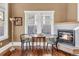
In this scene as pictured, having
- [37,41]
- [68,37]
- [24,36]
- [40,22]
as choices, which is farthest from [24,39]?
[68,37]

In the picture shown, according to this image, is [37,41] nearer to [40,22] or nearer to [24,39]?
[24,39]

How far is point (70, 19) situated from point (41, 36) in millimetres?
1078

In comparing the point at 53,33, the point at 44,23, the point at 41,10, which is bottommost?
the point at 53,33

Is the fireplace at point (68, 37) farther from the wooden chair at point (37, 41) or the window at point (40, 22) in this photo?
the wooden chair at point (37, 41)

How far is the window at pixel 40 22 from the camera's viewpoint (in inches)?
154

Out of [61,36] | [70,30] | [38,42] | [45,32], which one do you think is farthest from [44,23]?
[70,30]

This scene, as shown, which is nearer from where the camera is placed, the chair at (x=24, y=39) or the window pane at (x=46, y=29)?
the chair at (x=24, y=39)

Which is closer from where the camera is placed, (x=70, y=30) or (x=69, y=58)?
(x=69, y=58)

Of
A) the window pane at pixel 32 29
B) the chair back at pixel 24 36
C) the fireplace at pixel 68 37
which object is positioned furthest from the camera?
the fireplace at pixel 68 37

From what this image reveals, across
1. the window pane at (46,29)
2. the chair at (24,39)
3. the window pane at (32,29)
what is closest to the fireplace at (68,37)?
the window pane at (46,29)

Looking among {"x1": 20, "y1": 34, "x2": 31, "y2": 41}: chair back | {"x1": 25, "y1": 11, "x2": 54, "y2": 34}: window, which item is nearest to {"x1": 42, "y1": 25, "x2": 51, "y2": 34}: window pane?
{"x1": 25, "y1": 11, "x2": 54, "y2": 34}: window

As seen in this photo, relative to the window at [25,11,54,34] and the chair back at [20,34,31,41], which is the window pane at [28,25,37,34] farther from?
the chair back at [20,34,31,41]

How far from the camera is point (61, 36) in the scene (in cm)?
472

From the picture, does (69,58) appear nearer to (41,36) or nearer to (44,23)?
(41,36)
